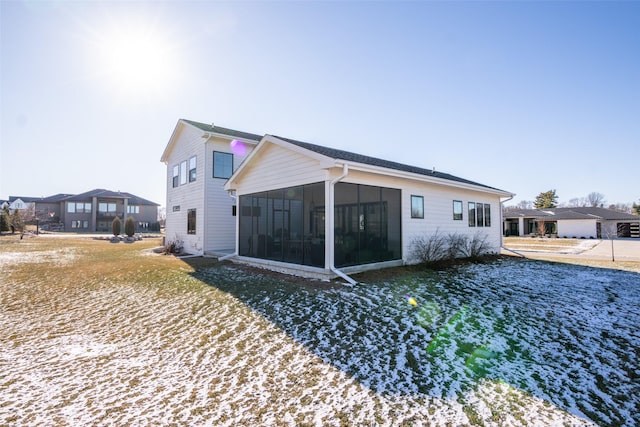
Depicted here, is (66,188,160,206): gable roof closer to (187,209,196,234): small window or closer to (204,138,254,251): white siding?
(187,209,196,234): small window

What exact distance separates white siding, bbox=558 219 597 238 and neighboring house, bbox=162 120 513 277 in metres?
25.0

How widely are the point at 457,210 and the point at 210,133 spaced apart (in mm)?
11419

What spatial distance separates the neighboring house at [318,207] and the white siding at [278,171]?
0.11ft

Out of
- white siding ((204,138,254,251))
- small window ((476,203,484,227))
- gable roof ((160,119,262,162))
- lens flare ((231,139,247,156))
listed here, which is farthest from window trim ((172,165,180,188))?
small window ((476,203,484,227))

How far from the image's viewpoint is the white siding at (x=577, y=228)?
30.3m

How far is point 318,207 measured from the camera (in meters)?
8.39

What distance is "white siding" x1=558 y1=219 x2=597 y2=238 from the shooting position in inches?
1193

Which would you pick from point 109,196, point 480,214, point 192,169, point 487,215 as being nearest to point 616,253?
point 487,215

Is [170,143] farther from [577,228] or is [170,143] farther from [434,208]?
[577,228]

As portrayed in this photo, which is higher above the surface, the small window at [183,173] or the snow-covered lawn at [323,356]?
the small window at [183,173]

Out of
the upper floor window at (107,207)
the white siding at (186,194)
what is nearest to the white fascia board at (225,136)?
Answer: the white siding at (186,194)

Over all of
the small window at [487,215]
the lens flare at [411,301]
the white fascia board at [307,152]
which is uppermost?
the white fascia board at [307,152]

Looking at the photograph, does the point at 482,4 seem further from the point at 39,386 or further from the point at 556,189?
the point at 556,189

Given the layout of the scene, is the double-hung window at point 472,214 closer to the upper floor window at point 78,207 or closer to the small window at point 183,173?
the small window at point 183,173
